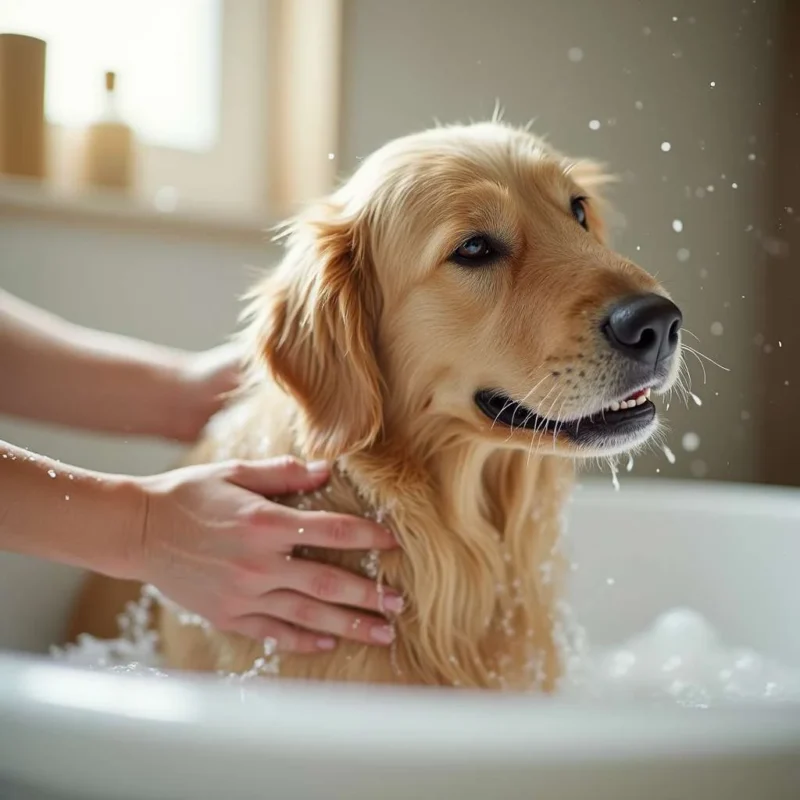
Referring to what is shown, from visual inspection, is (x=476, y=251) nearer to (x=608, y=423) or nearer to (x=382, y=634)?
(x=608, y=423)

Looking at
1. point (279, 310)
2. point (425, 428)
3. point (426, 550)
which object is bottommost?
point (426, 550)

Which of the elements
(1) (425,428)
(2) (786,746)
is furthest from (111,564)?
(2) (786,746)

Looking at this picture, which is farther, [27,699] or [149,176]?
[149,176]

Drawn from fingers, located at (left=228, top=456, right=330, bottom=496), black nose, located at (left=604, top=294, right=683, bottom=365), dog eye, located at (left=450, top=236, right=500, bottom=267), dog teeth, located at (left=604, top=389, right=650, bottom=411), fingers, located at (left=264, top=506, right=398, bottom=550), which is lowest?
fingers, located at (left=264, top=506, right=398, bottom=550)

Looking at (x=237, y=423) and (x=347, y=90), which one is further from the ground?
(x=347, y=90)

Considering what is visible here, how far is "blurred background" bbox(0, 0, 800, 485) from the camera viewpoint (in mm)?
1344

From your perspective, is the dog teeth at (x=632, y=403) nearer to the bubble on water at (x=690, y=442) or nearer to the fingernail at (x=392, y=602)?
the fingernail at (x=392, y=602)

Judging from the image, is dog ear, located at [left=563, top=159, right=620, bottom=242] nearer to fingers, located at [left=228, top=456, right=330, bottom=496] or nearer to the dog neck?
the dog neck

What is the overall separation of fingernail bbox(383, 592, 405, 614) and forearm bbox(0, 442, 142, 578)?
0.30m

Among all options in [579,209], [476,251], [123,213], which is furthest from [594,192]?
[123,213]

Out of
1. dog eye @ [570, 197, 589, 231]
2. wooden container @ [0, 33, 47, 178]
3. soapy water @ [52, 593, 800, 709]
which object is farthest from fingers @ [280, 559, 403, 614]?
wooden container @ [0, 33, 47, 178]

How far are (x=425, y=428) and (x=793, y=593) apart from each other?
2.65ft

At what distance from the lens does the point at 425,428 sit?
3.62ft

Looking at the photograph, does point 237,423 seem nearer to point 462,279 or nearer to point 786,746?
point 462,279
